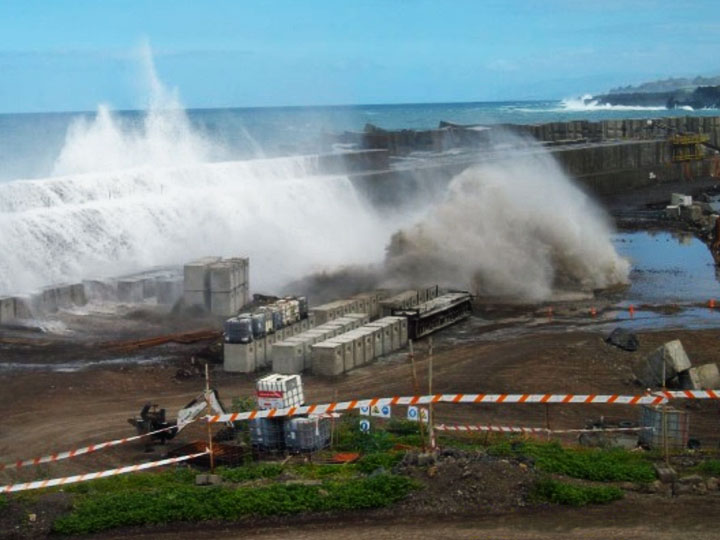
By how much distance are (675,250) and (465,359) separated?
22023mm

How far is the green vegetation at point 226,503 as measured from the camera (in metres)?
11.6

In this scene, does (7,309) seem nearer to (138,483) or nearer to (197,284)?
(197,284)

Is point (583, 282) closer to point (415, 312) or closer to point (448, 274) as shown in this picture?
point (448, 274)

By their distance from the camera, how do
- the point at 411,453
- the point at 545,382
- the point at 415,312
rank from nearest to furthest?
the point at 411,453, the point at 545,382, the point at 415,312

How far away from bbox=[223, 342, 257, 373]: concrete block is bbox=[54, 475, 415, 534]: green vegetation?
964 centimetres

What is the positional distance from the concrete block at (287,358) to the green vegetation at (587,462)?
803cm

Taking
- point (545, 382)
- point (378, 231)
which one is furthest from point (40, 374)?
point (378, 231)

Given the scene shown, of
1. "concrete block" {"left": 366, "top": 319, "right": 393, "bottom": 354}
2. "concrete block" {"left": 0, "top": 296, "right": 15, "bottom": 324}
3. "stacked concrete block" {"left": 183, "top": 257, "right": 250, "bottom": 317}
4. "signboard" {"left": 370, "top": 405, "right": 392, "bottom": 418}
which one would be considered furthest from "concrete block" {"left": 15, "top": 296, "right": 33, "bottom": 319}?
"signboard" {"left": 370, "top": 405, "right": 392, "bottom": 418}

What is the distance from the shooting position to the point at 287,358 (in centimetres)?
2123

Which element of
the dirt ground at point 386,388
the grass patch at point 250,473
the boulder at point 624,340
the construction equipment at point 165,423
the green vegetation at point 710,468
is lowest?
the dirt ground at point 386,388

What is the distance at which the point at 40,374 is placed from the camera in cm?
2166

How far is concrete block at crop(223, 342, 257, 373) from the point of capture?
21719 millimetres

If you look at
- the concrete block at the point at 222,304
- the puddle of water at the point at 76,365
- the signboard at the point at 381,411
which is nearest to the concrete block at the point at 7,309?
the puddle of water at the point at 76,365

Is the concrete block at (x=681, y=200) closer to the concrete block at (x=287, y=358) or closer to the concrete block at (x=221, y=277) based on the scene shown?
the concrete block at (x=221, y=277)
